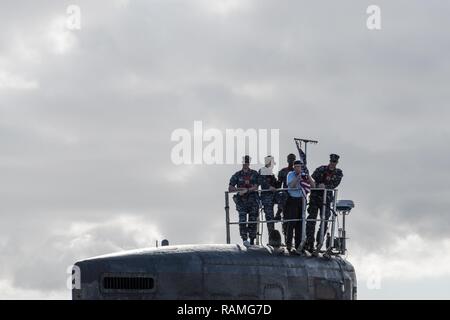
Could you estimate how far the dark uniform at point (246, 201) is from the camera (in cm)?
3353

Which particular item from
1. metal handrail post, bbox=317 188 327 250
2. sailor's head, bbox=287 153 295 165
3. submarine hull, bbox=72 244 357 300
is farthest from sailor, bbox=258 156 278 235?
submarine hull, bbox=72 244 357 300

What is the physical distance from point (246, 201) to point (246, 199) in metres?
0.06

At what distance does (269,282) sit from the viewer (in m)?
30.4

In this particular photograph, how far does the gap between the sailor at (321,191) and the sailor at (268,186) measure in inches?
43.4

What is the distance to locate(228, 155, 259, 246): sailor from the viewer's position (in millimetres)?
33531

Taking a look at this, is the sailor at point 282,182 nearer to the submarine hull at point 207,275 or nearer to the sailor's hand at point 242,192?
the sailor's hand at point 242,192

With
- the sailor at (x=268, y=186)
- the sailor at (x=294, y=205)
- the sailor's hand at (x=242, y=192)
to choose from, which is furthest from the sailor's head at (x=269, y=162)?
the sailor at (x=294, y=205)

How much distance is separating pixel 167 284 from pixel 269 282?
2947 mm

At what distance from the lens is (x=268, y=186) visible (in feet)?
112

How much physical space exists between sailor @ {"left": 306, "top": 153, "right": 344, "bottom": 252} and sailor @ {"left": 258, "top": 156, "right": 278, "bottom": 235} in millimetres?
1103

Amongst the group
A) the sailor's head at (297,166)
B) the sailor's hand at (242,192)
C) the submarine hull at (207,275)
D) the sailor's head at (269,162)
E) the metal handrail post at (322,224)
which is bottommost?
the submarine hull at (207,275)

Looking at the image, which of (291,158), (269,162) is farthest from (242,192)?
(291,158)

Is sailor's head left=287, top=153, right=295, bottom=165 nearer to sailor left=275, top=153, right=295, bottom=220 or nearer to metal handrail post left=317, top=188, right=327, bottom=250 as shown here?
sailor left=275, top=153, right=295, bottom=220
